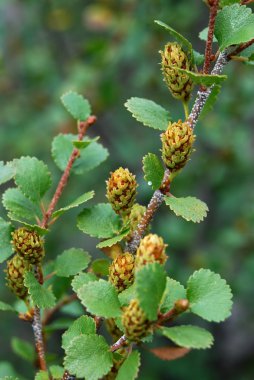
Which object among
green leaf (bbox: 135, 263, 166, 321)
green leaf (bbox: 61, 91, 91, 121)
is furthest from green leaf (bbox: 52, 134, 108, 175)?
green leaf (bbox: 135, 263, 166, 321)

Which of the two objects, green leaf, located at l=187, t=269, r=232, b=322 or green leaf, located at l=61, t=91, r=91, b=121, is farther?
green leaf, located at l=61, t=91, r=91, b=121

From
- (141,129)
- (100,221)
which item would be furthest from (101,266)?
(141,129)

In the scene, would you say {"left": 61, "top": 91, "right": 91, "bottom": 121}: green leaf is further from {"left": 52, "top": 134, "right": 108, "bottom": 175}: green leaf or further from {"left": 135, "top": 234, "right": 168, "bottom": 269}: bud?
{"left": 135, "top": 234, "right": 168, "bottom": 269}: bud

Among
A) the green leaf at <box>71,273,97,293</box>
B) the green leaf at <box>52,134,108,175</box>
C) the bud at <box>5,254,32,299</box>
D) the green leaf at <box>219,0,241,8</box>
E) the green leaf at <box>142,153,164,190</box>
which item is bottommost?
the green leaf at <box>71,273,97,293</box>

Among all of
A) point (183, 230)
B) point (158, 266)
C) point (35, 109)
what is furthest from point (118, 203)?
point (35, 109)

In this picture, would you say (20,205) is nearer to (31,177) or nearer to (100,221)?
(31,177)

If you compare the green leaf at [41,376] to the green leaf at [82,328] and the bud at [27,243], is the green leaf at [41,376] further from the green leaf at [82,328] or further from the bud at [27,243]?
the bud at [27,243]

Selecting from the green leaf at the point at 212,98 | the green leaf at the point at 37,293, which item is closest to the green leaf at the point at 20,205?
the green leaf at the point at 37,293
